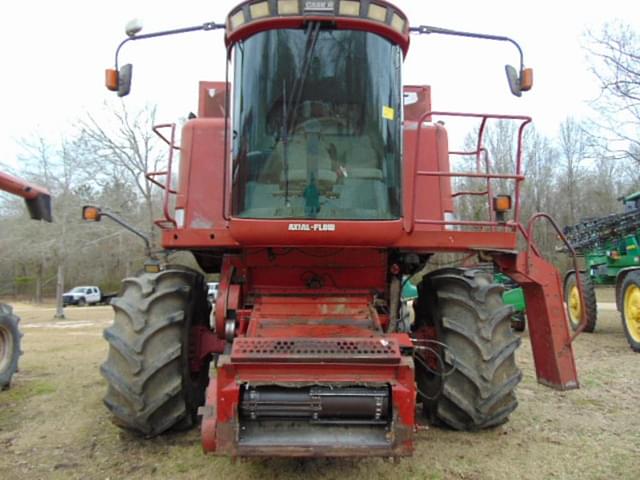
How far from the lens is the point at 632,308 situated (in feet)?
30.5

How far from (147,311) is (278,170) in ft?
4.83

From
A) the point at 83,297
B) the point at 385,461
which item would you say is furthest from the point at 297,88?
the point at 83,297

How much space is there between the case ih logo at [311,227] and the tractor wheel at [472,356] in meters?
1.36

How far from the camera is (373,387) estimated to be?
11.0ft

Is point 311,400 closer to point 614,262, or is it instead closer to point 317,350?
point 317,350

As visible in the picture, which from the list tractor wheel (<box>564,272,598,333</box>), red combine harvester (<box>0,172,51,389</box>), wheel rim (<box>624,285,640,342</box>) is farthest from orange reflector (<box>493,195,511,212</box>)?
tractor wheel (<box>564,272,598,333</box>)

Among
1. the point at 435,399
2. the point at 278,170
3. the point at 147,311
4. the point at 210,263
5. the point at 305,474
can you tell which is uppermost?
the point at 278,170

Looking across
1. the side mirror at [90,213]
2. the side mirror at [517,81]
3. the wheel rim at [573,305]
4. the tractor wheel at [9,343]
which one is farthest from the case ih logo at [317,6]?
the wheel rim at [573,305]

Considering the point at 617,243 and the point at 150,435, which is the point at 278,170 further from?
the point at 617,243

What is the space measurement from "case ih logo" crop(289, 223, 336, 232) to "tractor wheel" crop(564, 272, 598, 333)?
28.9ft

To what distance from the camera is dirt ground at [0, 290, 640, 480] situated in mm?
3777

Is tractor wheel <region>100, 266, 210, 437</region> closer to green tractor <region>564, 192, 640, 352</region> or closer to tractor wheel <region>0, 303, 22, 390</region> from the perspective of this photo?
tractor wheel <region>0, 303, 22, 390</region>

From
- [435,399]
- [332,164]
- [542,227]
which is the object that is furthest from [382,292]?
[542,227]

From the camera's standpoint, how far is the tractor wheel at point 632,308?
910 centimetres
